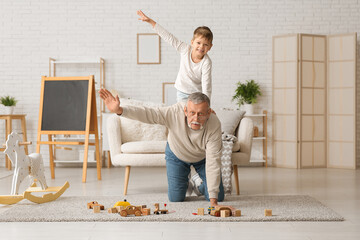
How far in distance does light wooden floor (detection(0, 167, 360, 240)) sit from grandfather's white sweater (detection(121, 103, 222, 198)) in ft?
1.31

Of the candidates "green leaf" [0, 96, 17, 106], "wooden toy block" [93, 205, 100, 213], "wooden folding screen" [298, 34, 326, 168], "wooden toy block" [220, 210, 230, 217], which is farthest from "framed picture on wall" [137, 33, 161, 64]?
"wooden toy block" [220, 210, 230, 217]

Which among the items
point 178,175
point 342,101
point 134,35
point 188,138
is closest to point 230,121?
point 178,175

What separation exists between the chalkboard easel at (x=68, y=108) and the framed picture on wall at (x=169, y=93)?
166cm

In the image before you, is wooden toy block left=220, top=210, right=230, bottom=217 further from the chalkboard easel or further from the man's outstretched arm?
the chalkboard easel

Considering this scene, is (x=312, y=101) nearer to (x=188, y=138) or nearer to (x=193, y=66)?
(x=193, y=66)

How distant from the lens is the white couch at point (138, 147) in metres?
4.02

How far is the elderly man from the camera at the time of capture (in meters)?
2.96

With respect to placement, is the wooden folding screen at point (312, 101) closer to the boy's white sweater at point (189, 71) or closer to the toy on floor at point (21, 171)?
the boy's white sweater at point (189, 71)

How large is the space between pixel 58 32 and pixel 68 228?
15.0 feet

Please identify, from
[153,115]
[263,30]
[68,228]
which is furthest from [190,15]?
→ [68,228]

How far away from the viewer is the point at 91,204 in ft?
10.7

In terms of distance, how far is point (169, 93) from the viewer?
21.8 ft

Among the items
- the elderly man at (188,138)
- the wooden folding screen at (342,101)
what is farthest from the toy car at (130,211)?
the wooden folding screen at (342,101)

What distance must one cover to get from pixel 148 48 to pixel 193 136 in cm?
374
